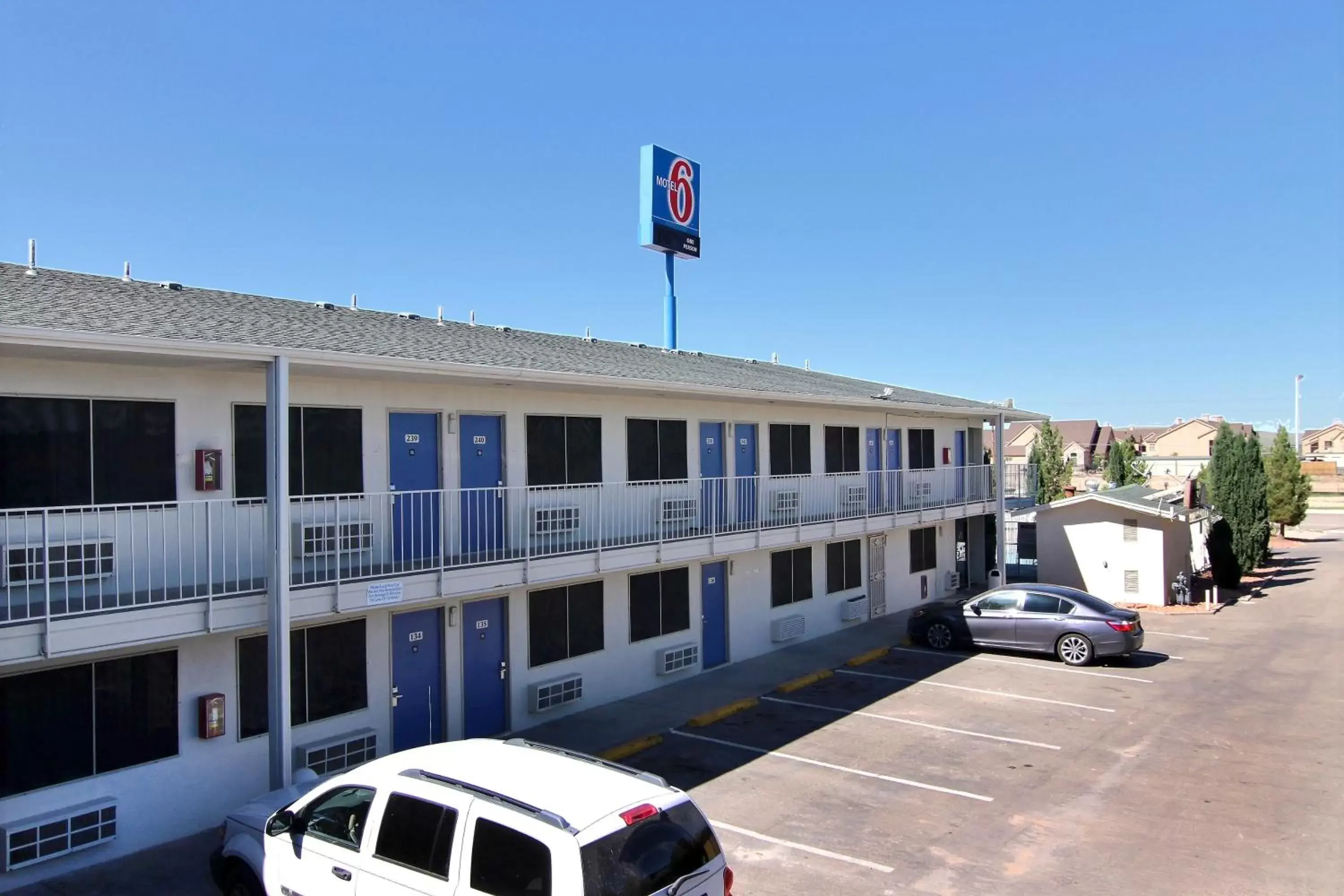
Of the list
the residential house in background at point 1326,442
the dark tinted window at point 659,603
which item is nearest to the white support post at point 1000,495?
the dark tinted window at point 659,603

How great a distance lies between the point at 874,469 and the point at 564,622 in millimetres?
11009

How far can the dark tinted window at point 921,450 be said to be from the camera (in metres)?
23.7

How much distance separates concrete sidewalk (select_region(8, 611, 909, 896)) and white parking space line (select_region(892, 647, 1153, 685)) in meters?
0.85

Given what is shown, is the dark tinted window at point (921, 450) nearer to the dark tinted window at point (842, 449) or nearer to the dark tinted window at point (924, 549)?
the dark tinted window at point (924, 549)

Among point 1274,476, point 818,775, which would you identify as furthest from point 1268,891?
point 1274,476

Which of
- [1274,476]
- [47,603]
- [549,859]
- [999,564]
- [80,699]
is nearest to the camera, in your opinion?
[549,859]

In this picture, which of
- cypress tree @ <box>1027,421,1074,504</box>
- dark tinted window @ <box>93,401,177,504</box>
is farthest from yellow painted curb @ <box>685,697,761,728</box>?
cypress tree @ <box>1027,421,1074,504</box>

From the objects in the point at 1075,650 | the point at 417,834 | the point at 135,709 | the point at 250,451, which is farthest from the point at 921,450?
the point at 417,834

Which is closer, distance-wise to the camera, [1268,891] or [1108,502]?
[1268,891]

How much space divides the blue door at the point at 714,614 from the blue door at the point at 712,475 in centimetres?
98

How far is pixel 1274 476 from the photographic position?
138ft

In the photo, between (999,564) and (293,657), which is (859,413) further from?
A: (293,657)

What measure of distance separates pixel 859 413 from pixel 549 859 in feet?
56.2

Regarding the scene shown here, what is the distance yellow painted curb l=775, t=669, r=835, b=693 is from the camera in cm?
1516
